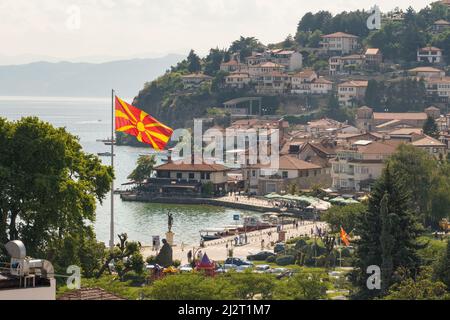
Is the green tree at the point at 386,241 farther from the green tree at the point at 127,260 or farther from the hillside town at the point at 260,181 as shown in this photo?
the green tree at the point at 127,260

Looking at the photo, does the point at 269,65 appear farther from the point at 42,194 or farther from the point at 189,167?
the point at 42,194

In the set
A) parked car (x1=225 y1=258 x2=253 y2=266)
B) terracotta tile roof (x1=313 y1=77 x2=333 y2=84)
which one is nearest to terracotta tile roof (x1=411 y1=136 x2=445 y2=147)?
parked car (x1=225 y1=258 x2=253 y2=266)

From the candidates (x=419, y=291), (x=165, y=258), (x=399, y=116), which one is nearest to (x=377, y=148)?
(x=165, y=258)

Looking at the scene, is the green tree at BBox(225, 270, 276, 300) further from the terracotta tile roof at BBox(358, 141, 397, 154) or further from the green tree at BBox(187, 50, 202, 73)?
the green tree at BBox(187, 50, 202, 73)

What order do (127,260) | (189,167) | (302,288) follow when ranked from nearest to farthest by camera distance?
(302,288), (127,260), (189,167)

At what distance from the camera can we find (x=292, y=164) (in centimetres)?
6825

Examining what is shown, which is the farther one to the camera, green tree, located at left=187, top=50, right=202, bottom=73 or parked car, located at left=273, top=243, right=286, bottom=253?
green tree, located at left=187, top=50, right=202, bottom=73

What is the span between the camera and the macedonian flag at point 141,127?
2791cm

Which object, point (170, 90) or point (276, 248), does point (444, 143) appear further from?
point (170, 90)

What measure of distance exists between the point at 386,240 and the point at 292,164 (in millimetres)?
40933

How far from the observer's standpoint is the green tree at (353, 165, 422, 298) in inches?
1067

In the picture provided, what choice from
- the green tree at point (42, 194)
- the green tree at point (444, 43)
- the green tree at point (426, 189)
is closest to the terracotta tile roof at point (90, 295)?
the green tree at point (42, 194)

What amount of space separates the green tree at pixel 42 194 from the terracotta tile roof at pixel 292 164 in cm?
3951

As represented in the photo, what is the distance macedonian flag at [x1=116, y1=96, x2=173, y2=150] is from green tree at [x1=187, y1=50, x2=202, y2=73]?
101226 mm
